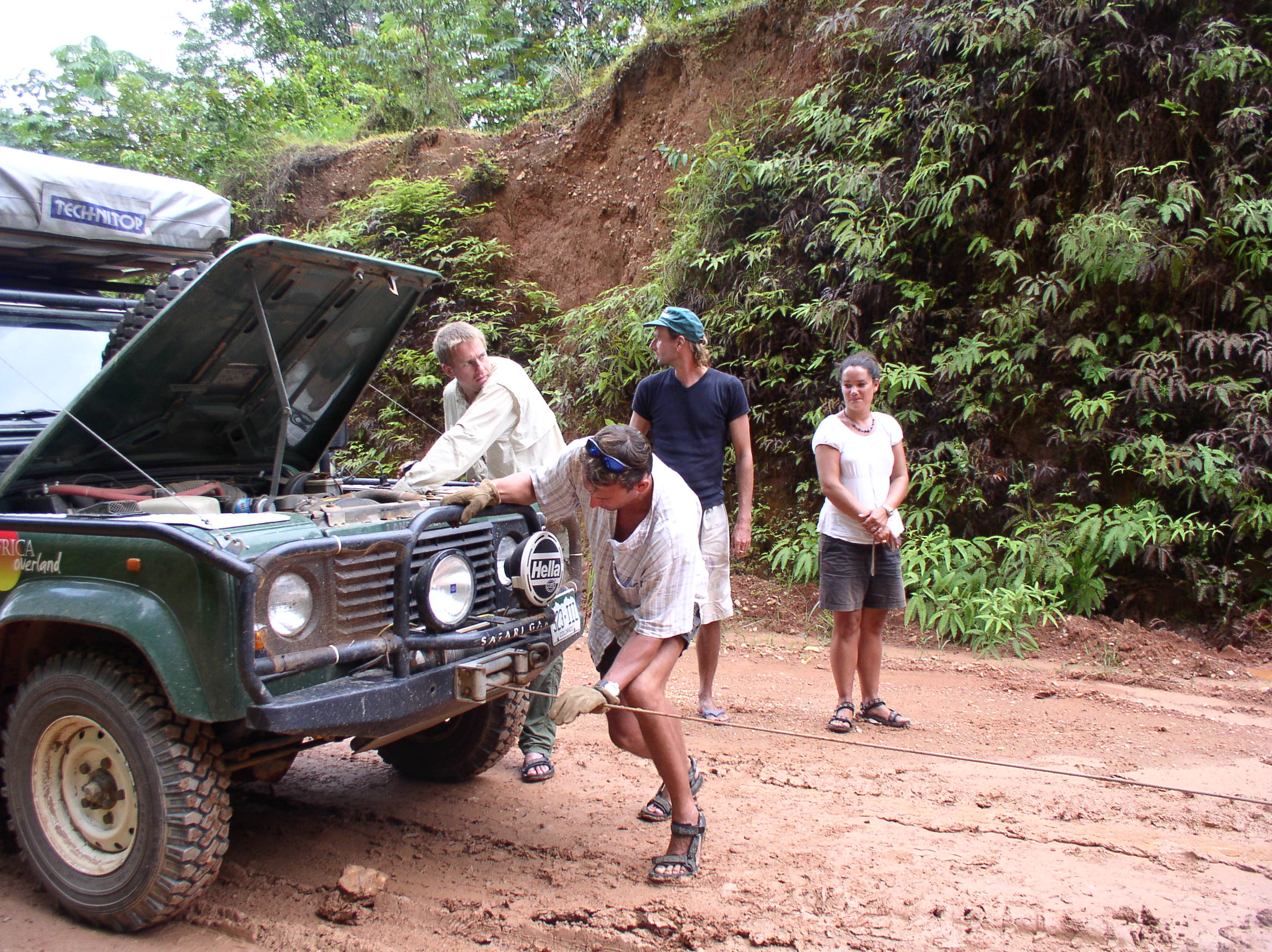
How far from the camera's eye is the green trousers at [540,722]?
407 centimetres

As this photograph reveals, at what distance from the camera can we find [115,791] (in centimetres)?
280

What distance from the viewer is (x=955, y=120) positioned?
301 inches

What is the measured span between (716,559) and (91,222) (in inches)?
130

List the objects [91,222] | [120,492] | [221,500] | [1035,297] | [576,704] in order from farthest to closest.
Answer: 1. [1035,297]
2. [91,222]
3. [221,500]
4. [120,492]
5. [576,704]

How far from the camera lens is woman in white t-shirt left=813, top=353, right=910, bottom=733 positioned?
4539mm

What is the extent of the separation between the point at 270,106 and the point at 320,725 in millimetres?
18109

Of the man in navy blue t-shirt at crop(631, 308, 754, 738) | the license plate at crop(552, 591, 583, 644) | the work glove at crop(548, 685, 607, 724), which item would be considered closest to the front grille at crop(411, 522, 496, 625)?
the license plate at crop(552, 591, 583, 644)

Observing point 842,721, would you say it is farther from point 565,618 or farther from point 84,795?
point 84,795

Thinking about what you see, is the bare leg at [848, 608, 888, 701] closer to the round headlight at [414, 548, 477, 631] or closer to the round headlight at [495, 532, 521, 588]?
the round headlight at [495, 532, 521, 588]

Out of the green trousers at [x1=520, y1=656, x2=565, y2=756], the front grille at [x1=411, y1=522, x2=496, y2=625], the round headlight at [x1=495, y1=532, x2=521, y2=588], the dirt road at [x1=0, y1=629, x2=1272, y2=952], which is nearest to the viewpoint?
the dirt road at [x1=0, y1=629, x2=1272, y2=952]

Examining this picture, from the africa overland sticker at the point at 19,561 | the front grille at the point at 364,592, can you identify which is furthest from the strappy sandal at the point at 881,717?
the africa overland sticker at the point at 19,561

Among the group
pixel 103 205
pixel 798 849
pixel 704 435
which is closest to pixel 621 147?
pixel 704 435

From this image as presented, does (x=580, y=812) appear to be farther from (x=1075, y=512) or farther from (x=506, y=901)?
(x=1075, y=512)

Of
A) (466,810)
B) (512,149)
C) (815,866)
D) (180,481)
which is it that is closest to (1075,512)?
(815,866)
